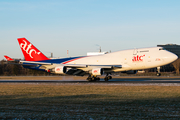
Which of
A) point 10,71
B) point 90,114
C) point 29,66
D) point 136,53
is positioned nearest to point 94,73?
point 136,53

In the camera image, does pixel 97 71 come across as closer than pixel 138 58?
No

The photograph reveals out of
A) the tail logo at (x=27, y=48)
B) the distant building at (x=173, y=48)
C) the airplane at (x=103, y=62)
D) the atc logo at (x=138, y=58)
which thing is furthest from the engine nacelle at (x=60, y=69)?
the distant building at (x=173, y=48)

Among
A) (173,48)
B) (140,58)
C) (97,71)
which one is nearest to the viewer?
(140,58)

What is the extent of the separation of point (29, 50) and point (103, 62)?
51.6 ft

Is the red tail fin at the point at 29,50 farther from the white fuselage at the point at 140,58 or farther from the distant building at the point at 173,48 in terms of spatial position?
the distant building at the point at 173,48

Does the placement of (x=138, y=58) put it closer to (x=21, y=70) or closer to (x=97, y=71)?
(x=97, y=71)

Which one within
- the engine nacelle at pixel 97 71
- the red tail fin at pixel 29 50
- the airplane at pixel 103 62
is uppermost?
the red tail fin at pixel 29 50

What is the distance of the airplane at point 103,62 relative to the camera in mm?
36188

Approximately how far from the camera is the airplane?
36.2m

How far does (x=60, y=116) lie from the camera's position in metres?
8.98

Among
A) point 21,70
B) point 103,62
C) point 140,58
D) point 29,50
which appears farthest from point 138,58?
point 21,70

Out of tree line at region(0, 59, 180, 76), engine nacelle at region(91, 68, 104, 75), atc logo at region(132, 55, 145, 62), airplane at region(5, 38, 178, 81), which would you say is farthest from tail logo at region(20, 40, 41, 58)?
tree line at region(0, 59, 180, 76)

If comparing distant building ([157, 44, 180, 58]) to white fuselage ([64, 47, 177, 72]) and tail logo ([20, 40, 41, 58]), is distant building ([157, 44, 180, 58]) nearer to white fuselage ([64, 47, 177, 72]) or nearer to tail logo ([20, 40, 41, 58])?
white fuselage ([64, 47, 177, 72])

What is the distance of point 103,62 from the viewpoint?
40.5 metres
